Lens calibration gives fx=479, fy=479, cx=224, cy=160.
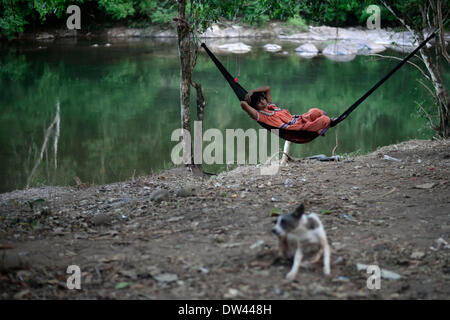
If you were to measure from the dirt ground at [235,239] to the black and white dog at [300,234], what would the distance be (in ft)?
0.21

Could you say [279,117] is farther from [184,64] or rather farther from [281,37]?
[281,37]

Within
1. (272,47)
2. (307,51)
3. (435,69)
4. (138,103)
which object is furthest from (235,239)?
(272,47)

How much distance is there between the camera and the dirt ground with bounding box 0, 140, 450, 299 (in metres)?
2.13

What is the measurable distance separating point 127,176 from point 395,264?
14.4ft

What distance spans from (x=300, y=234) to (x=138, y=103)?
854cm

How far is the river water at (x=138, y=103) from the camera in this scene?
6.86 meters

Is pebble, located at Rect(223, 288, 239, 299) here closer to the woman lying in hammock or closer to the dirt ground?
the dirt ground

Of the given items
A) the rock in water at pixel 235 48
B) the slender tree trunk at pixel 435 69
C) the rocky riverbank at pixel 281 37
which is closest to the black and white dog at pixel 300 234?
the slender tree trunk at pixel 435 69

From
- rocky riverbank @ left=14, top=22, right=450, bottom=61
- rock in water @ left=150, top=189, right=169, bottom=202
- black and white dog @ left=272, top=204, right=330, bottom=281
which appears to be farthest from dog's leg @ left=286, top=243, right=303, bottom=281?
rocky riverbank @ left=14, top=22, right=450, bottom=61

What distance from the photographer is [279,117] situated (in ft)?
14.2

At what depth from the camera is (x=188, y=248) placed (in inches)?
99.4

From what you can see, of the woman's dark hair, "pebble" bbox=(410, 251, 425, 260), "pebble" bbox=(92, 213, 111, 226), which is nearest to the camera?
"pebble" bbox=(410, 251, 425, 260)

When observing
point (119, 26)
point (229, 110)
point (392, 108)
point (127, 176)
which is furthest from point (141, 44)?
point (127, 176)
